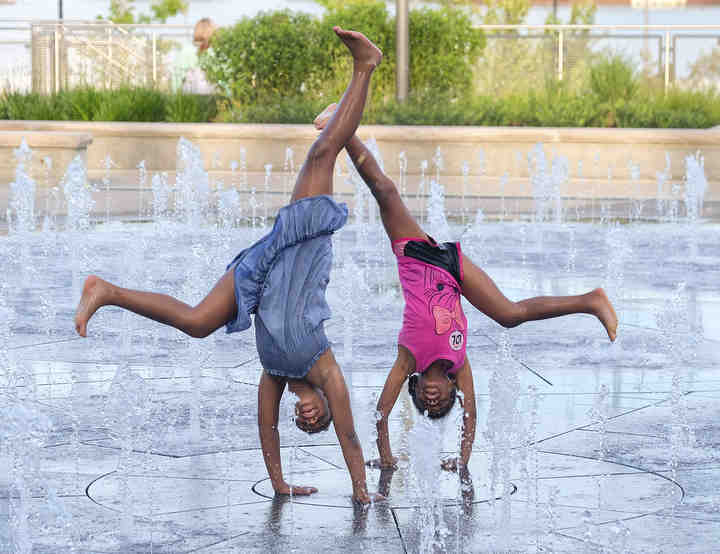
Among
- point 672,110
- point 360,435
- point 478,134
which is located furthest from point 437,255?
point 672,110

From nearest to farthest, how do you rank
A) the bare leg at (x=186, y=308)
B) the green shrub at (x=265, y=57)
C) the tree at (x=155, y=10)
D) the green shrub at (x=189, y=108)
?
the bare leg at (x=186, y=308), the green shrub at (x=189, y=108), the green shrub at (x=265, y=57), the tree at (x=155, y=10)

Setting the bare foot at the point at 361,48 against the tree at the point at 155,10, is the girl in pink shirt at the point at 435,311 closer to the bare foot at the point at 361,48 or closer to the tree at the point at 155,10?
the bare foot at the point at 361,48

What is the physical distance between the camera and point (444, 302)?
5.04 m

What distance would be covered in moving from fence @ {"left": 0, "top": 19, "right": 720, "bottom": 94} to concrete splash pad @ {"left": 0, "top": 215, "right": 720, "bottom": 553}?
1102 centimetres

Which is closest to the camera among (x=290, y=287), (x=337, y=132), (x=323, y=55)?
(x=290, y=287)

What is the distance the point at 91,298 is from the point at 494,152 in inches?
497

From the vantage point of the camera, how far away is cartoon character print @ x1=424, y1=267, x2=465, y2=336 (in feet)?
16.3

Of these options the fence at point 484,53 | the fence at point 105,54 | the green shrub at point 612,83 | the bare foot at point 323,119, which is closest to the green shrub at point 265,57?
the fence at point 484,53

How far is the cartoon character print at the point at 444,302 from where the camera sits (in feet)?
16.3

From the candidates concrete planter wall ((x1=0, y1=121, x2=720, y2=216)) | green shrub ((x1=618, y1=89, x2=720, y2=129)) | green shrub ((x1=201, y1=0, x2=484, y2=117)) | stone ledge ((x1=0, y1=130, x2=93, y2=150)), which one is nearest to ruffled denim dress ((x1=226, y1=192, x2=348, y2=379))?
stone ledge ((x1=0, y1=130, x2=93, y2=150))

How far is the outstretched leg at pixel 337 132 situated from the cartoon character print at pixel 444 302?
1.82 ft

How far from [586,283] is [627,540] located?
547 centimetres

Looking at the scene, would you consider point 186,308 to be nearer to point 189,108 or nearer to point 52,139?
point 52,139

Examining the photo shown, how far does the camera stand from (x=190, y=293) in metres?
8.68
